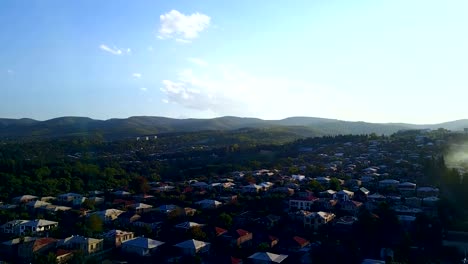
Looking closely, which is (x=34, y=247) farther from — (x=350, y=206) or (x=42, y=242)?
(x=350, y=206)

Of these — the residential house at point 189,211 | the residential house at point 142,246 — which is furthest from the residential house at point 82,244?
the residential house at point 189,211

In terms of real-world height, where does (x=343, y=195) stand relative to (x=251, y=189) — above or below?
above

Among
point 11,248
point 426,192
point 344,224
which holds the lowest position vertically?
point 11,248

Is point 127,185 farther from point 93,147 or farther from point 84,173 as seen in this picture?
point 93,147

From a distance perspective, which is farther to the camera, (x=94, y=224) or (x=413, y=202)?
(x=413, y=202)

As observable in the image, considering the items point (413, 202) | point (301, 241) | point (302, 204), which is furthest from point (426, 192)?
point (301, 241)

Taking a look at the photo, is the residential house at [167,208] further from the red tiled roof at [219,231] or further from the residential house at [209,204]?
the red tiled roof at [219,231]
